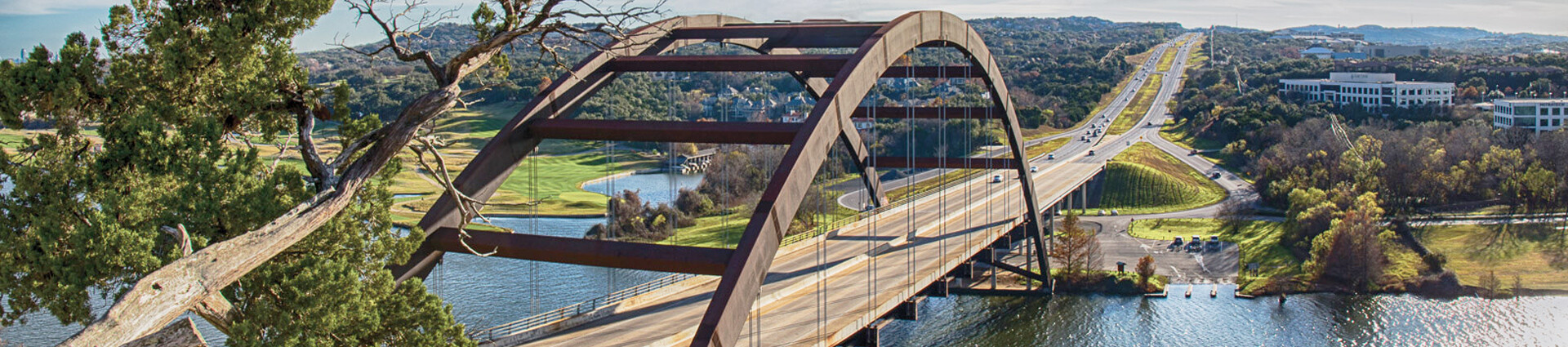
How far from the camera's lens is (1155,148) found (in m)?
75.2

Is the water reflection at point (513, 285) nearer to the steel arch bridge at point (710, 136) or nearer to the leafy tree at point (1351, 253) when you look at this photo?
the steel arch bridge at point (710, 136)

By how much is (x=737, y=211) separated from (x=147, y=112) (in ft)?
144

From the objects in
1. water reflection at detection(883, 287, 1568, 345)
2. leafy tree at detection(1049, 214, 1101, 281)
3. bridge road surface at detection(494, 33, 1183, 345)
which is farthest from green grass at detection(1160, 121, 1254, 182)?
bridge road surface at detection(494, 33, 1183, 345)

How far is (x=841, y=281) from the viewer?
89.4 feet

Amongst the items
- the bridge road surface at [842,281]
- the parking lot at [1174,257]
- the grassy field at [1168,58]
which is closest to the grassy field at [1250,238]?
the parking lot at [1174,257]

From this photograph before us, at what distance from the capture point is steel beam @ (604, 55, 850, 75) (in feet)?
59.6

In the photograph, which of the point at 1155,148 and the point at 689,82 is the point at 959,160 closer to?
the point at 1155,148

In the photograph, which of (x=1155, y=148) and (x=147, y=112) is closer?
(x=147, y=112)

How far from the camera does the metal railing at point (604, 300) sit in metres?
20.7

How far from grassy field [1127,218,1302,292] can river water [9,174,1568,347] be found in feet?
7.66

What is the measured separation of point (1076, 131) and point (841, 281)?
64.6 m

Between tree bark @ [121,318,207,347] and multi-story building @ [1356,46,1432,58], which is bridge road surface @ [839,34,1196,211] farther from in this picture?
tree bark @ [121,318,207,347]

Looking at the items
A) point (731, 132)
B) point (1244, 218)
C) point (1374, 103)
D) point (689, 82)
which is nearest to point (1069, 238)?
point (1244, 218)

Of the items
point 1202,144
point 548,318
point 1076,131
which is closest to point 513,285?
point 548,318
